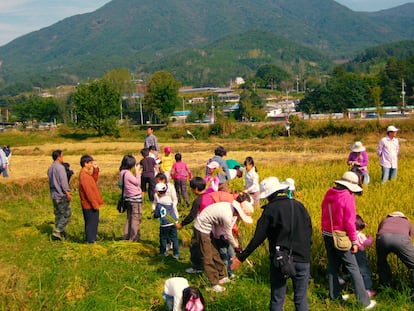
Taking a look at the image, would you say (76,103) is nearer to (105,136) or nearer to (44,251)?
(105,136)

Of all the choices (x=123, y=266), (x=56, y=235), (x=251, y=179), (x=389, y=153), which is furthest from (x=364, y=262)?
(x=56, y=235)

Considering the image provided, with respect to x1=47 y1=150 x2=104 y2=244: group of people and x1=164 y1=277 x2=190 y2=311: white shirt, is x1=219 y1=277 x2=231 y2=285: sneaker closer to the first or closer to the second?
x1=164 y1=277 x2=190 y2=311: white shirt

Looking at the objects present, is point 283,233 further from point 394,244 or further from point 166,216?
point 166,216

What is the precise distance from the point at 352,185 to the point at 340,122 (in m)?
33.1

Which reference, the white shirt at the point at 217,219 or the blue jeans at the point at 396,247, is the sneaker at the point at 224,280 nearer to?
the white shirt at the point at 217,219

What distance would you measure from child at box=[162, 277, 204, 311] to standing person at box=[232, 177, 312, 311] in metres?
0.70

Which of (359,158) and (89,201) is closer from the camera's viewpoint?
(89,201)

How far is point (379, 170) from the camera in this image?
38.6ft

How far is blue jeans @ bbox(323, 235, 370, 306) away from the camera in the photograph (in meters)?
4.95

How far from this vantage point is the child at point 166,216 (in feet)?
22.7

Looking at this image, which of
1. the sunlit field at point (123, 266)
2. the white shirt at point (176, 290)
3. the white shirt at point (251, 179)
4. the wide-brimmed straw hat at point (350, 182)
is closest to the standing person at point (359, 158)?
the sunlit field at point (123, 266)

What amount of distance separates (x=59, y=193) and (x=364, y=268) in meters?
5.30

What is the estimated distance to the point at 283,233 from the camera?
4238mm

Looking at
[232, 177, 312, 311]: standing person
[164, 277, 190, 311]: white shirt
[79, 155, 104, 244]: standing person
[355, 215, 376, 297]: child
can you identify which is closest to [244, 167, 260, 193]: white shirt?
[79, 155, 104, 244]: standing person
